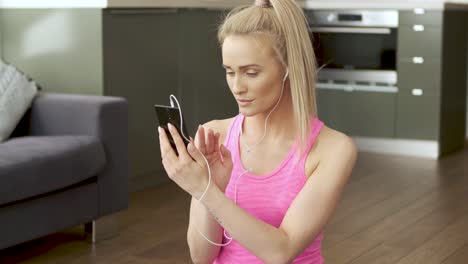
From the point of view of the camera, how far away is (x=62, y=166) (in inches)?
124

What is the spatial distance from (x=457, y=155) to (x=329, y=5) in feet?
4.37

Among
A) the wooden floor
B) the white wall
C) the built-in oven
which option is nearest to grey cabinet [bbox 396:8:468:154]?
the built-in oven

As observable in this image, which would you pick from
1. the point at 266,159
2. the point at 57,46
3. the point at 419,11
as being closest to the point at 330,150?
the point at 266,159

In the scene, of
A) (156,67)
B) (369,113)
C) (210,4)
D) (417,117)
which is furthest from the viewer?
(369,113)

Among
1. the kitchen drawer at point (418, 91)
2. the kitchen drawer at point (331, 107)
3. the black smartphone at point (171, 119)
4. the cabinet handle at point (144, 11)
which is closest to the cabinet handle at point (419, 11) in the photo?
the kitchen drawer at point (418, 91)

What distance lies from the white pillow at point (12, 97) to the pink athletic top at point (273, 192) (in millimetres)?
2126

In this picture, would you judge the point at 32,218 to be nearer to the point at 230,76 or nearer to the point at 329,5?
the point at 230,76

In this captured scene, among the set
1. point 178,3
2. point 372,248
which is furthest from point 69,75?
point 372,248


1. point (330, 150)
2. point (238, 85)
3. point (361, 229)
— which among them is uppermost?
point (238, 85)

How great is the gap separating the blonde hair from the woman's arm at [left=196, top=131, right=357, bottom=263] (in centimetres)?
8

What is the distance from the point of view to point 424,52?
543 centimetres

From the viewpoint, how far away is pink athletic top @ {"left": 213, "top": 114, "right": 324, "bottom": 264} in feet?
4.92

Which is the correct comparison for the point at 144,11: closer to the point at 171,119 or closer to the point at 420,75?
the point at 420,75

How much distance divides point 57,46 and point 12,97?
2.48ft
